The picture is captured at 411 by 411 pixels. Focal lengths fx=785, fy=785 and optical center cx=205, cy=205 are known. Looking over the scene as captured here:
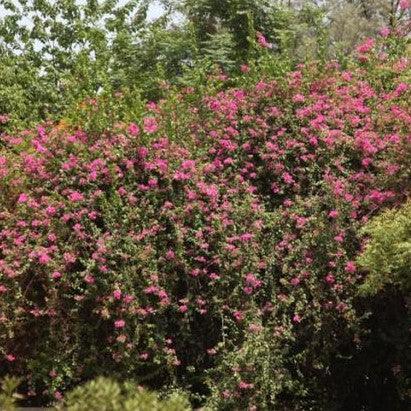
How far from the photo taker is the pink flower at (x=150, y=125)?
769 centimetres

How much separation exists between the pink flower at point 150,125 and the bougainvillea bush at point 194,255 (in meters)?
0.02

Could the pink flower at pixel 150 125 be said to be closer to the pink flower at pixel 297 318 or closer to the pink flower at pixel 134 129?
the pink flower at pixel 134 129

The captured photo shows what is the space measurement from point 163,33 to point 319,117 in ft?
30.2

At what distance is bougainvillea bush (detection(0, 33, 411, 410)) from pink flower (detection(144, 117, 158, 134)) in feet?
0.06

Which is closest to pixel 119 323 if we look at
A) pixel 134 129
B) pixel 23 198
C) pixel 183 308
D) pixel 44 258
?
pixel 183 308

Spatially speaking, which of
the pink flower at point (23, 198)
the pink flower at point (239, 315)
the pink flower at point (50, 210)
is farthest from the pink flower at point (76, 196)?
the pink flower at point (239, 315)

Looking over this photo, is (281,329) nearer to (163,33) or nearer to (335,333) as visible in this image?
(335,333)

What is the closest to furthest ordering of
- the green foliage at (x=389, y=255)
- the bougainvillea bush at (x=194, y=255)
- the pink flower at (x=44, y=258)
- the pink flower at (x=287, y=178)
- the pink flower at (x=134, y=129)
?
1. the green foliage at (x=389, y=255)
2. the pink flower at (x=44, y=258)
3. the bougainvillea bush at (x=194, y=255)
4. the pink flower at (x=134, y=129)
5. the pink flower at (x=287, y=178)

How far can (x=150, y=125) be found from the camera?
7766 mm

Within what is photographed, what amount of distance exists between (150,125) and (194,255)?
1.43m

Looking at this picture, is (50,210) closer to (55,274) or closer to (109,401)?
(55,274)

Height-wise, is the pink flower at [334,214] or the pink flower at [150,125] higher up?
the pink flower at [150,125]

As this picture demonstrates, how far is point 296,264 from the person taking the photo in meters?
7.30

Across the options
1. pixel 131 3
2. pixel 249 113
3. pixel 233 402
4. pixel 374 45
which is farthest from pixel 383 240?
pixel 131 3
